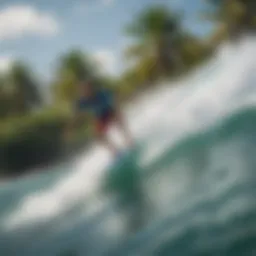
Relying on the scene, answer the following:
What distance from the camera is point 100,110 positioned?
1.57 m

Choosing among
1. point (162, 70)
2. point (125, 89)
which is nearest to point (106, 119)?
point (125, 89)

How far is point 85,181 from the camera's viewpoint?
5.10 ft

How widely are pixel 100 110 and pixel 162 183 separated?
0.28 m

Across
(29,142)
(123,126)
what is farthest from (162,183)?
(29,142)

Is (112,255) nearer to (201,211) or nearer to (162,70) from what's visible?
(201,211)

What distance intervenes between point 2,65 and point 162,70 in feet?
1.58

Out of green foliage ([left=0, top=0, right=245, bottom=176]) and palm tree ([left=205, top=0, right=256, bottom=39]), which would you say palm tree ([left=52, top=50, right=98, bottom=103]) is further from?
palm tree ([left=205, top=0, right=256, bottom=39])

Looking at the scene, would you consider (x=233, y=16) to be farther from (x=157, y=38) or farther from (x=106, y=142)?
(x=106, y=142)

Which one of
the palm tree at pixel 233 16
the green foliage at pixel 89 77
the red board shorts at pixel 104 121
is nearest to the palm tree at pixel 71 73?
the green foliage at pixel 89 77

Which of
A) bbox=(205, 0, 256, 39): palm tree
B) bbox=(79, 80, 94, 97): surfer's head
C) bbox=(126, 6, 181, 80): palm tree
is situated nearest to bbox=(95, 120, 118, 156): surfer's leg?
bbox=(79, 80, 94, 97): surfer's head

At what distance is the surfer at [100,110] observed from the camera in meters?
1.56

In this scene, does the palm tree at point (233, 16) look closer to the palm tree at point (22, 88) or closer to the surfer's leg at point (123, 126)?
the surfer's leg at point (123, 126)

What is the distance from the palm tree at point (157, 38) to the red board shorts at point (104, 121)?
168 millimetres

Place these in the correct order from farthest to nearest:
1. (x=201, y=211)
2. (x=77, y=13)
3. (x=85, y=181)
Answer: (x=77, y=13), (x=85, y=181), (x=201, y=211)
